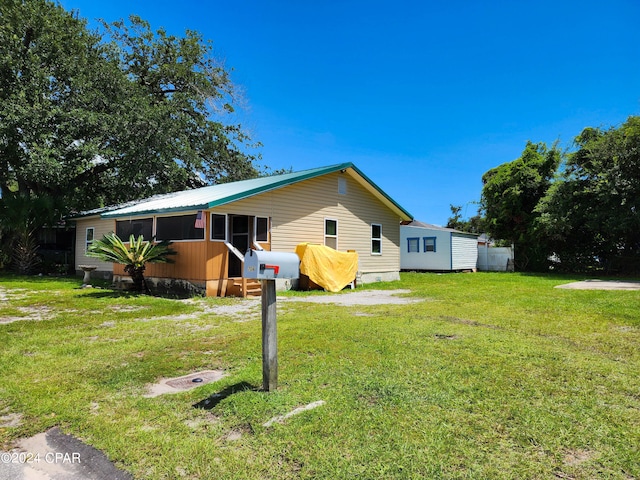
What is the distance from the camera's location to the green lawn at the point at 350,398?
7.25 feet

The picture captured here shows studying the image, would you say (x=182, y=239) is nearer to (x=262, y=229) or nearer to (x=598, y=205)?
(x=262, y=229)

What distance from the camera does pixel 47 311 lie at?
7.60 meters

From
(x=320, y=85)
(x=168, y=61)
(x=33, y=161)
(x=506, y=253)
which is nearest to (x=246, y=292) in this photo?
(x=33, y=161)

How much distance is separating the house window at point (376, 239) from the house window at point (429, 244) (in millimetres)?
→ 8953

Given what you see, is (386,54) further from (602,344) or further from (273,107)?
(602,344)

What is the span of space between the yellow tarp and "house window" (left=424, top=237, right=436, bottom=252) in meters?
12.2

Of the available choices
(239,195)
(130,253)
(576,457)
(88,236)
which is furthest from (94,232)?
(576,457)

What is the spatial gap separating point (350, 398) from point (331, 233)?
11.1 meters

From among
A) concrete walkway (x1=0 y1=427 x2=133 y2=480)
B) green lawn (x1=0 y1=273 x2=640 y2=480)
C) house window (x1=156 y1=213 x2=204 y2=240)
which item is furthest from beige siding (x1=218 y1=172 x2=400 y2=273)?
concrete walkway (x1=0 y1=427 x2=133 y2=480)

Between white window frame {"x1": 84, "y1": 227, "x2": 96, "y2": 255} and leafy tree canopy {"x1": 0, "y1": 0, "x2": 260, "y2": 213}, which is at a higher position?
leafy tree canopy {"x1": 0, "y1": 0, "x2": 260, "y2": 213}

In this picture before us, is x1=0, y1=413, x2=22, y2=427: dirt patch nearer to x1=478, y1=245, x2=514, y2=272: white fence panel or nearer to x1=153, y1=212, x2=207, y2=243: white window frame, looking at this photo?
x1=153, y1=212, x2=207, y2=243: white window frame

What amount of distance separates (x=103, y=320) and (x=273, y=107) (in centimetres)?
1783

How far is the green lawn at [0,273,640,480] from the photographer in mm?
2209

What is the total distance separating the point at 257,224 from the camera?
1209cm
